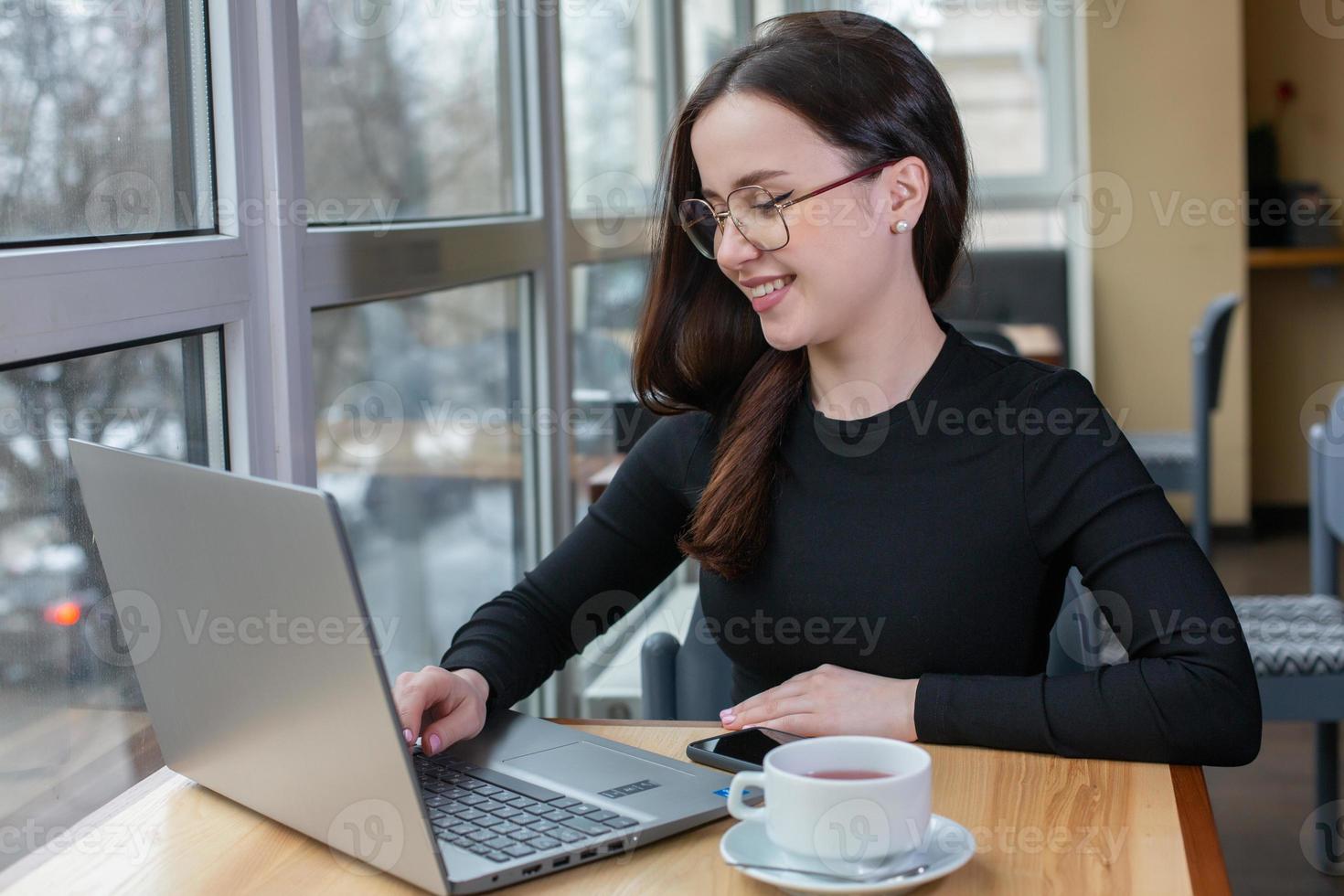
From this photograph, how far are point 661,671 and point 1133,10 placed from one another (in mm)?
3863

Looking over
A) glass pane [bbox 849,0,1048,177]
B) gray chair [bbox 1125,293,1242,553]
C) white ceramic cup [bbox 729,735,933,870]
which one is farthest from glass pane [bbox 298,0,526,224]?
glass pane [bbox 849,0,1048,177]

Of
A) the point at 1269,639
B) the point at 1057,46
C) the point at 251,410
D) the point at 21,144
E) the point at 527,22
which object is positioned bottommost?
the point at 1269,639

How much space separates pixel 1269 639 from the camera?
1939 mm

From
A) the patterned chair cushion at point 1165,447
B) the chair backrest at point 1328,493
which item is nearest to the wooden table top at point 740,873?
the chair backrest at point 1328,493

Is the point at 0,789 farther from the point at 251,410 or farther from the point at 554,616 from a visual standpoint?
the point at 554,616

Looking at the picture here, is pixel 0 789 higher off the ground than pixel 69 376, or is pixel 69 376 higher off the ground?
pixel 69 376

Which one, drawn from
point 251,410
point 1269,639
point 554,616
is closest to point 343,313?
point 251,410

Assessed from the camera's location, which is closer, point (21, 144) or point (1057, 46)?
point (21, 144)

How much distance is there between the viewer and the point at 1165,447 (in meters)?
3.65

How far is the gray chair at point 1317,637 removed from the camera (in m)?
1.85

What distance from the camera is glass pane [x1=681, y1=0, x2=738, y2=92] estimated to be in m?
3.43

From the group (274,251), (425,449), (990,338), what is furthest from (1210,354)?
(274,251)

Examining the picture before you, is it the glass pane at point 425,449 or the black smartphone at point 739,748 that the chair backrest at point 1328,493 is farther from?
the black smartphone at point 739,748

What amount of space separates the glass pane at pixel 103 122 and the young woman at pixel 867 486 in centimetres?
Result: 42
